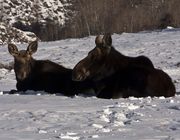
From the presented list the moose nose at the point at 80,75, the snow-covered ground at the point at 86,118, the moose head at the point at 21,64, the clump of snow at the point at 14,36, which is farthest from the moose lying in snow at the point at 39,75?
the clump of snow at the point at 14,36

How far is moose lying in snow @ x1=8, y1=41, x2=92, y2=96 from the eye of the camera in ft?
35.4

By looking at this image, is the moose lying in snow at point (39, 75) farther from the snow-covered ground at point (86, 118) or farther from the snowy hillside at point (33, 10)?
the snowy hillside at point (33, 10)

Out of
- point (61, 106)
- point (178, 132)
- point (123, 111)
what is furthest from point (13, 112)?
point (178, 132)

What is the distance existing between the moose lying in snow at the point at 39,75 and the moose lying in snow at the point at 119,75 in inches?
26.8

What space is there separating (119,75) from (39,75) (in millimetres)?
2224

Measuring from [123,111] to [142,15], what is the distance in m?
42.4

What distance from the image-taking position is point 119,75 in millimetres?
9586

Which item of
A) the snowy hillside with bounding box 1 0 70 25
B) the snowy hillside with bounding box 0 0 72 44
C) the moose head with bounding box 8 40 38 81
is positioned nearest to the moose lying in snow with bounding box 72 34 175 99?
the moose head with bounding box 8 40 38 81

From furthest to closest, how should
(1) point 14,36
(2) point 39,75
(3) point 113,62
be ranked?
1. (1) point 14,36
2. (2) point 39,75
3. (3) point 113,62

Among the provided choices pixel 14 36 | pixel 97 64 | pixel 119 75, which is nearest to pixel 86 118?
pixel 119 75

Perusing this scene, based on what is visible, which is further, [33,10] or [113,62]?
[33,10]

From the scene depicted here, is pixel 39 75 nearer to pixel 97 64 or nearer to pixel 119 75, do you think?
pixel 97 64

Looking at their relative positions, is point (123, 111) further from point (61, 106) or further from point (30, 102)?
point (30, 102)

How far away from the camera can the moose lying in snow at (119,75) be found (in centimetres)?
934
